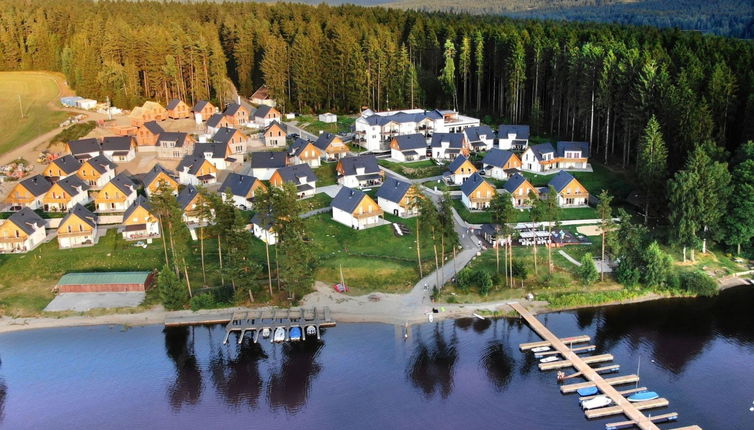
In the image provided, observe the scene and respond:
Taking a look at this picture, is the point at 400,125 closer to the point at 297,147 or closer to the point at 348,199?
the point at 297,147

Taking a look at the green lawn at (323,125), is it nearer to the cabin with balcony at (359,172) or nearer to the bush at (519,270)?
the cabin with balcony at (359,172)

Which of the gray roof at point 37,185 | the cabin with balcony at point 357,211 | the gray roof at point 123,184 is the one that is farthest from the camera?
the gray roof at point 37,185

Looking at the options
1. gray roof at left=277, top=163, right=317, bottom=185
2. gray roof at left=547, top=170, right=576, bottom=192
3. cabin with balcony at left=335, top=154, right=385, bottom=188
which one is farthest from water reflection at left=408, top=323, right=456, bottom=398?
cabin with balcony at left=335, top=154, right=385, bottom=188

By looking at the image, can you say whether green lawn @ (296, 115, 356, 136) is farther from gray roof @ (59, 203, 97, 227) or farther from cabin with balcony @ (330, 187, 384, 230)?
gray roof @ (59, 203, 97, 227)

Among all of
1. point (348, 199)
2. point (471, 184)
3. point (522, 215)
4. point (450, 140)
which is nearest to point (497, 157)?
point (450, 140)

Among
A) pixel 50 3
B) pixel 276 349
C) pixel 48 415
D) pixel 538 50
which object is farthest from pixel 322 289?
pixel 50 3

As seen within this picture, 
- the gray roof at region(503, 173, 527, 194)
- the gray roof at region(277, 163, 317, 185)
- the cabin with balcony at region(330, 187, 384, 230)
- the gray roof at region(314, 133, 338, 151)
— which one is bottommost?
the cabin with balcony at region(330, 187, 384, 230)

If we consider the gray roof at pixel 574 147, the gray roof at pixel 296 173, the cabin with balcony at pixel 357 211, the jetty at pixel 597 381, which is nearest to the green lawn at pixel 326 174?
the gray roof at pixel 296 173
